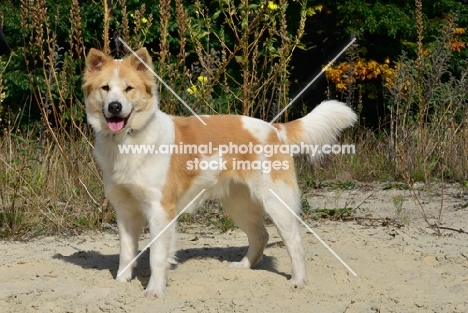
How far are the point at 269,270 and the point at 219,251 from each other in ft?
1.99

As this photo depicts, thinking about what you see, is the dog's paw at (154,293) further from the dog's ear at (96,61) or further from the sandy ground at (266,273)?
the dog's ear at (96,61)

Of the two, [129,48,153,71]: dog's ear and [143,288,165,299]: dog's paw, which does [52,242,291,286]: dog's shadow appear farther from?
[129,48,153,71]: dog's ear

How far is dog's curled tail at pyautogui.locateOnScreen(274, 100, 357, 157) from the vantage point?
5508 millimetres

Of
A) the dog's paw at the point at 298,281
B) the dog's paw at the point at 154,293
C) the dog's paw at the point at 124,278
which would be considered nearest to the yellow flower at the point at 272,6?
the dog's paw at the point at 298,281

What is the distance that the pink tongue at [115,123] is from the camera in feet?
16.0

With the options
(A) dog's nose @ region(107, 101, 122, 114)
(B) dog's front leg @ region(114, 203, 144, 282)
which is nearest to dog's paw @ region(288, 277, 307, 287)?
(B) dog's front leg @ region(114, 203, 144, 282)

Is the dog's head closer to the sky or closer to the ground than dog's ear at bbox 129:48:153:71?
closer to the ground

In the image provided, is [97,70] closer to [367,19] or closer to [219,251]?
[219,251]

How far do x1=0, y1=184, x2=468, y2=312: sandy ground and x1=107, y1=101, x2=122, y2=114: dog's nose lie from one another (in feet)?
3.66

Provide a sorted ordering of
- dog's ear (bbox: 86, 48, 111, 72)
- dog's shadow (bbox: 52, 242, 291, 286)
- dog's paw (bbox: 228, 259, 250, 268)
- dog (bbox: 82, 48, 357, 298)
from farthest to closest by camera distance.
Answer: dog's paw (bbox: 228, 259, 250, 268), dog's shadow (bbox: 52, 242, 291, 286), dog's ear (bbox: 86, 48, 111, 72), dog (bbox: 82, 48, 357, 298)

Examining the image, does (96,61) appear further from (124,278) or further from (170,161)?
(124,278)

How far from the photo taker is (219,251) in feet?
20.0

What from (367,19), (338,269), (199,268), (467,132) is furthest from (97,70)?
(367,19)

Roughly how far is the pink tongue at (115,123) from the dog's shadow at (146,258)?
3.58 ft
